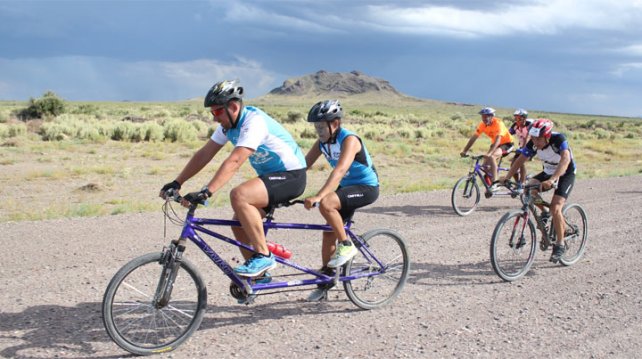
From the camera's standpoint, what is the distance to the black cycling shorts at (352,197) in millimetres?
5750

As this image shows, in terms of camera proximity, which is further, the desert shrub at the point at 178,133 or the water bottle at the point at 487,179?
the desert shrub at the point at 178,133

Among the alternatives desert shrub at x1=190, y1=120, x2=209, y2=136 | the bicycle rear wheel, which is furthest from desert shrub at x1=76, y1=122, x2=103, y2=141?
the bicycle rear wheel

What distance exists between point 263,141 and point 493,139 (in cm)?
937

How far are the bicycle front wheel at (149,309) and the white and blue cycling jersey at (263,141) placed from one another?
1114 millimetres

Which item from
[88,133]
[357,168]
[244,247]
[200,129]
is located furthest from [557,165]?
[200,129]

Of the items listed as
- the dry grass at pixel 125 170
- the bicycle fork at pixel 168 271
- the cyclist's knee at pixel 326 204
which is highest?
the cyclist's knee at pixel 326 204

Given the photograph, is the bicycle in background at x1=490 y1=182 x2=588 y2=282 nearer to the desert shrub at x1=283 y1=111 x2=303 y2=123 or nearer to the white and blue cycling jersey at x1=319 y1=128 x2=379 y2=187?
the white and blue cycling jersey at x1=319 y1=128 x2=379 y2=187

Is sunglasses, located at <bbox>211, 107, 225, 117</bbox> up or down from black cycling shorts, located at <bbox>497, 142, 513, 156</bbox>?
up

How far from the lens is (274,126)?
211 inches

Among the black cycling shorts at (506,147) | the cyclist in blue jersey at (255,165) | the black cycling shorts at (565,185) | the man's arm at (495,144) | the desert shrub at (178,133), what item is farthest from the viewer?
the desert shrub at (178,133)

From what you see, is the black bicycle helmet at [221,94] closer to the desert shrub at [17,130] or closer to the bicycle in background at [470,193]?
the bicycle in background at [470,193]

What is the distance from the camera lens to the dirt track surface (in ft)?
17.0

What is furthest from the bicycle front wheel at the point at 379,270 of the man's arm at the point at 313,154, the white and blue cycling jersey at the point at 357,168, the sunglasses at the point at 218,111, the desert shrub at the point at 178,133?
the desert shrub at the point at 178,133

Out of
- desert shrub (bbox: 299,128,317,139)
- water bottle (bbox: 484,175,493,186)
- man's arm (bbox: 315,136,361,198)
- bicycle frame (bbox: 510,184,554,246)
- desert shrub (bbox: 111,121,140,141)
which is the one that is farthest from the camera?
desert shrub (bbox: 299,128,317,139)
